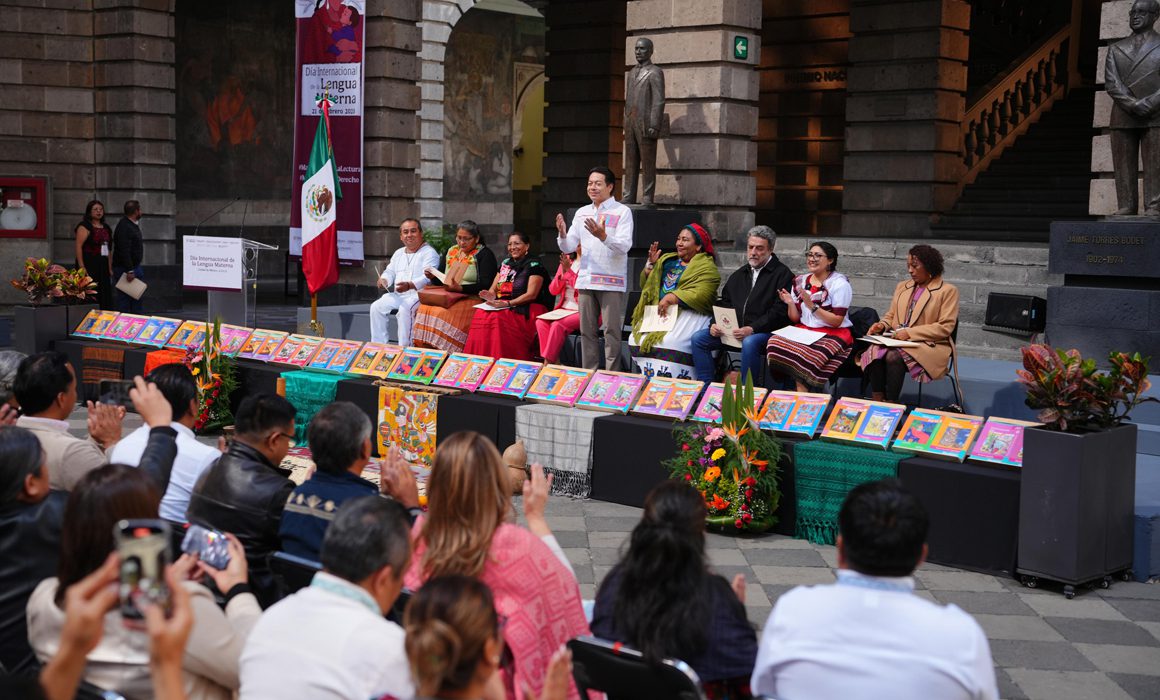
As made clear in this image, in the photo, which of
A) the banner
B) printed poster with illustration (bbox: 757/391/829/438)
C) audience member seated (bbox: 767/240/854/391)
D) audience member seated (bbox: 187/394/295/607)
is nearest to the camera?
audience member seated (bbox: 187/394/295/607)

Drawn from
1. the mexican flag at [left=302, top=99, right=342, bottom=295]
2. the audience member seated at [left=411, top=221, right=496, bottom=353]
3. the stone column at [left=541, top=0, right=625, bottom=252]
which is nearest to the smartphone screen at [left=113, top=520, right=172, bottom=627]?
the audience member seated at [left=411, top=221, right=496, bottom=353]

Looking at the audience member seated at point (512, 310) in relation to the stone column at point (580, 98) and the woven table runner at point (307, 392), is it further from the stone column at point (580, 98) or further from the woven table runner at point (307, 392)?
the stone column at point (580, 98)

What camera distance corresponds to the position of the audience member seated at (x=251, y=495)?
15.0ft

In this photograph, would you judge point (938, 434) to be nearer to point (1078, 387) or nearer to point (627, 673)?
point (1078, 387)

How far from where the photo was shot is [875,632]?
3080 mm

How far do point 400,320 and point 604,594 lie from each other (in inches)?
320

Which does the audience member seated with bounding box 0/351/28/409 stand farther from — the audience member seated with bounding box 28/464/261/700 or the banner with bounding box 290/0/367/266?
the banner with bounding box 290/0/367/266

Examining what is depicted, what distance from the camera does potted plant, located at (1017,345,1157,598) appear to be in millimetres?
6227

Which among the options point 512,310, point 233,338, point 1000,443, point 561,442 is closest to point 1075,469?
point 1000,443

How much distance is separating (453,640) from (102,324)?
9844 mm

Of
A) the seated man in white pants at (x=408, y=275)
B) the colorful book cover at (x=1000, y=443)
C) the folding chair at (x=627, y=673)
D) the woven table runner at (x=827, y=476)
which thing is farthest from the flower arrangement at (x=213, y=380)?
the folding chair at (x=627, y=673)

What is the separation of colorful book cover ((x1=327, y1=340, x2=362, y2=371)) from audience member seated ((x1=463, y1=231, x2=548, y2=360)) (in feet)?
3.91

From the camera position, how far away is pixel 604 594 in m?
3.61

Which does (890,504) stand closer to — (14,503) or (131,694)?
(131,694)
